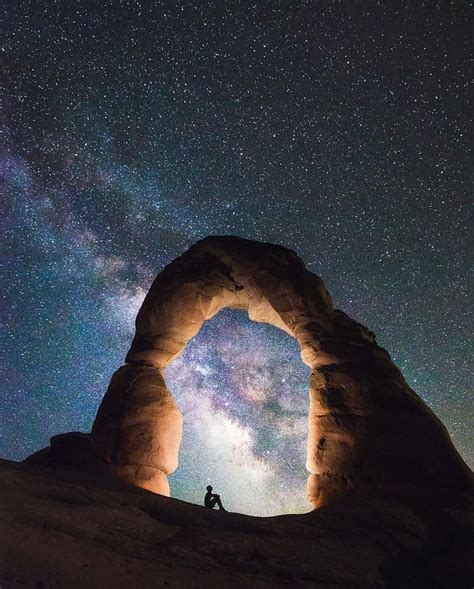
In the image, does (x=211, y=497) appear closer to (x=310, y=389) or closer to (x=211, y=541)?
(x=310, y=389)

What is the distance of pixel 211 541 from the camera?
570cm

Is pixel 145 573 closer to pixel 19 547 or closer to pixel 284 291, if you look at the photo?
pixel 19 547

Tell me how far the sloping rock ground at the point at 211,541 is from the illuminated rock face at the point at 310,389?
106cm

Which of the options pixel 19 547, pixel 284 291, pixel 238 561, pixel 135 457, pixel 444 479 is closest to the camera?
pixel 19 547

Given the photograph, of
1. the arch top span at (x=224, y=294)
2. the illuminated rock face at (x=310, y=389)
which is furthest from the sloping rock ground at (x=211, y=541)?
the arch top span at (x=224, y=294)

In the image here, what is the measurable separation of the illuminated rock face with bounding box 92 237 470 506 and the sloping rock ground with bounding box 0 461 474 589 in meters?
1.06

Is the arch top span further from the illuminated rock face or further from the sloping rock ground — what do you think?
the sloping rock ground

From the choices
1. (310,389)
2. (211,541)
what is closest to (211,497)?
(310,389)

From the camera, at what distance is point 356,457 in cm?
927

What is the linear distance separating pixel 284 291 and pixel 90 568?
915 cm

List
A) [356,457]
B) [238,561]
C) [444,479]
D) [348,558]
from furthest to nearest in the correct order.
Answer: [356,457], [444,479], [348,558], [238,561]

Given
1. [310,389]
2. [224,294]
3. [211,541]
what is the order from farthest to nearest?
[224,294], [310,389], [211,541]

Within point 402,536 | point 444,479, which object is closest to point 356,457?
point 444,479

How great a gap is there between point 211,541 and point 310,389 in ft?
19.1
